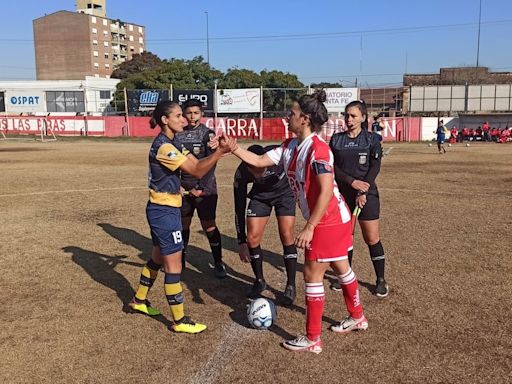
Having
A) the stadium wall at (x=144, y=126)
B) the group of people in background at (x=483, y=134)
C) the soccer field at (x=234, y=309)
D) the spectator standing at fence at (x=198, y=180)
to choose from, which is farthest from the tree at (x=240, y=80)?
the spectator standing at fence at (x=198, y=180)

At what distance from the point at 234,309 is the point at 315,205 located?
6.55 ft

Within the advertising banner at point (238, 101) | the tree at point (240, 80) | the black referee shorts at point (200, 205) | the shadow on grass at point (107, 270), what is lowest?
the shadow on grass at point (107, 270)

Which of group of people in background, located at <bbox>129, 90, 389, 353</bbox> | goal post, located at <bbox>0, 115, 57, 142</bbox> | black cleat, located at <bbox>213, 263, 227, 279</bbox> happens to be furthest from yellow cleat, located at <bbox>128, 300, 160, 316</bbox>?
goal post, located at <bbox>0, 115, 57, 142</bbox>

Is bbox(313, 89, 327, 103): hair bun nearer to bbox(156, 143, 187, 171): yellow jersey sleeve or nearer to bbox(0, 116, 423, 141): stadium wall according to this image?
bbox(156, 143, 187, 171): yellow jersey sleeve

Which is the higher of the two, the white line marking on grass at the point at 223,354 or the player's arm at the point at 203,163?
the player's arm at the point at 203,163

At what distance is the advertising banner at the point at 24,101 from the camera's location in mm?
61353

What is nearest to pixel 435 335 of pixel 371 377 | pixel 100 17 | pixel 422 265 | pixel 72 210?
pixel 371 377

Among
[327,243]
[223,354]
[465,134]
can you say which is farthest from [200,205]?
[465,134]

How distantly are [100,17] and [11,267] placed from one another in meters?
115

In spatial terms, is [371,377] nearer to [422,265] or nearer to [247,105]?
[422,265]

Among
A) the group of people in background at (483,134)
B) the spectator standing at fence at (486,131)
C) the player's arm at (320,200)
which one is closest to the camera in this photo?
the player's arm at (320,200)

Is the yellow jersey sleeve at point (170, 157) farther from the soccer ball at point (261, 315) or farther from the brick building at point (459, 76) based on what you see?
the brick building at point (459, 76)

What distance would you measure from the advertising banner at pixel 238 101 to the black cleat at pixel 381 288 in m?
33.6

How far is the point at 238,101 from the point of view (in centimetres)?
3866
